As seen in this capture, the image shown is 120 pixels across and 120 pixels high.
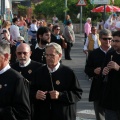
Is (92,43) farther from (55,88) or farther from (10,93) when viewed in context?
(10,93)

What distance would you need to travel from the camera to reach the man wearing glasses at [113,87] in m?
6.84

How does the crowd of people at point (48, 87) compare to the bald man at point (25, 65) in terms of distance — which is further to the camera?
the bald man at point (25, 65)

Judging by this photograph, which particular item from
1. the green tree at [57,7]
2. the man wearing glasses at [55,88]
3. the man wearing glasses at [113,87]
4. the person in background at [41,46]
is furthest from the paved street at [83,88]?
the green tree at [57,7]

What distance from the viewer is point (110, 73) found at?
6945 mm

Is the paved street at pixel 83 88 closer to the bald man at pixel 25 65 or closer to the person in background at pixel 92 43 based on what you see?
the person in background at pixel 92 43

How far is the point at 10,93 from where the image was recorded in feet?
16.3

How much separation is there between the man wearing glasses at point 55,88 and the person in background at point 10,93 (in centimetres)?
141

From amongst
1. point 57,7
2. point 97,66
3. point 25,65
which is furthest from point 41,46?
point 57,7

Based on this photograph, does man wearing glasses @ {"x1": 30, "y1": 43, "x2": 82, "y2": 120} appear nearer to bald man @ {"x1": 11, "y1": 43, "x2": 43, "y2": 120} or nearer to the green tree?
bald man @ {"x1": 11, "y1": 43, "x2": 43, "y2": 120}

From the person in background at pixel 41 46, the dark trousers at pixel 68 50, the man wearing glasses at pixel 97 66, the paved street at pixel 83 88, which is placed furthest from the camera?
the dark trousers at pixel 68 50

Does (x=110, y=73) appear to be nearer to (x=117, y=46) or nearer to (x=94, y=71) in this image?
(x=117, y=46)

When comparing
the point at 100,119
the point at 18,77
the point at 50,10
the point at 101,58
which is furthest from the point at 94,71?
the point at 50,10

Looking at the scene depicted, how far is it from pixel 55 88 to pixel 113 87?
869mm

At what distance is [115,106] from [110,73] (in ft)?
1.51
